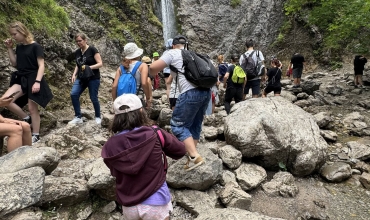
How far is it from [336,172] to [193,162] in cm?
313

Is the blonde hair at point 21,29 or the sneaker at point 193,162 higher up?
the blonde hair at point 21,29

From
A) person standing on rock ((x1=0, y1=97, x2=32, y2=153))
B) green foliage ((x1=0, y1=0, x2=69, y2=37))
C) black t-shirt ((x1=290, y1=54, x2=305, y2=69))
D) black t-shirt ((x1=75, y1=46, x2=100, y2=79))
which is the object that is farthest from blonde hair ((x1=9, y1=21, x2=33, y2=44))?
black t-shirt ((x1=290, y1=54, x2=305, y2=69))

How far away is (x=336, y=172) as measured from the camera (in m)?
5.02

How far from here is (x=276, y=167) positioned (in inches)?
202

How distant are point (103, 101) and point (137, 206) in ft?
25.8

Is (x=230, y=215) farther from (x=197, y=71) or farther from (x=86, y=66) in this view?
(x=86, y=66)

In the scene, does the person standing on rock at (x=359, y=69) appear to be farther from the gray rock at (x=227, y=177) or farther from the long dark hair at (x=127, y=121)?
the long dark hair at (x=127, y=121)

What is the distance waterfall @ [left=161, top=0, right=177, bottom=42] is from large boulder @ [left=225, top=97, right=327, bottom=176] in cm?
1650

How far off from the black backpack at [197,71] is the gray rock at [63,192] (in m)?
2.02

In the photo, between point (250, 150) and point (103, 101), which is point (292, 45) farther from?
point (250, 150)

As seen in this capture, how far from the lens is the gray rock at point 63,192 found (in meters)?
3.21

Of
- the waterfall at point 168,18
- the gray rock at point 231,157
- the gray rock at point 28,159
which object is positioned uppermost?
the waterfall at point 168,18

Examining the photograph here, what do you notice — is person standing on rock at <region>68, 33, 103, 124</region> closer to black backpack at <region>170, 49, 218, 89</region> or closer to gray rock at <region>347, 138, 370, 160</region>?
black backpack at <region>170, 49, 218, 89</region>

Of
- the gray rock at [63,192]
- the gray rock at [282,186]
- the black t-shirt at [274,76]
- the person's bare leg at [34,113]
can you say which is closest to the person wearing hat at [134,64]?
the person's bare leg at [34,113]
